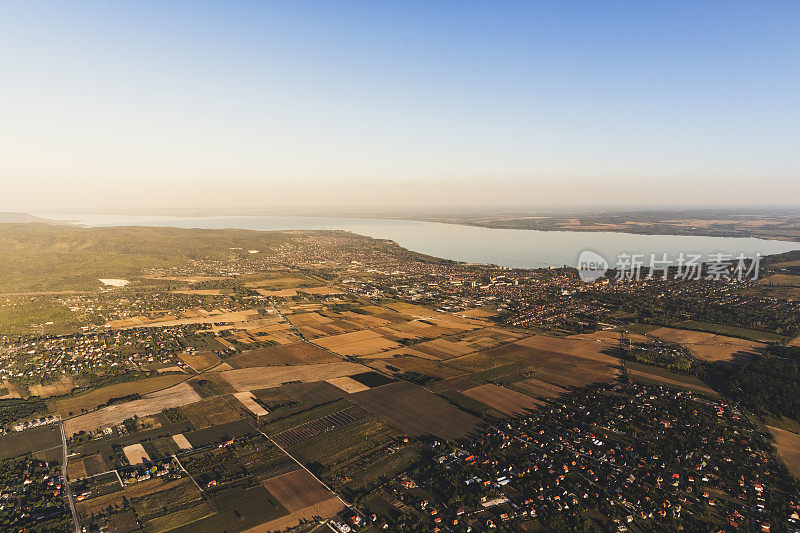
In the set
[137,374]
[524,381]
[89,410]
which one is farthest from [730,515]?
[137,374]

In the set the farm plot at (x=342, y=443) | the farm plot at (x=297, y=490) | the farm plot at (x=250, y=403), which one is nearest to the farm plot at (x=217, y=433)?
the farm plot at (x=250, y=403)

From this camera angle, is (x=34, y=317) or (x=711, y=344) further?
(x=34, y=317)

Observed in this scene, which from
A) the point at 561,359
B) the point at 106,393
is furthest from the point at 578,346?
the point at 106,393

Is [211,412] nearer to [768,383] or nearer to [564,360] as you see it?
[564,360]

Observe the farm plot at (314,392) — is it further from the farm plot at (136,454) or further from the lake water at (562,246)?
the lake water at (562,246)

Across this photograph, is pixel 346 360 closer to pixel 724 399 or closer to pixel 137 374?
pixel 137 374

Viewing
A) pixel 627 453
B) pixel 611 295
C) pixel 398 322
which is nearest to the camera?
pixel 627 453

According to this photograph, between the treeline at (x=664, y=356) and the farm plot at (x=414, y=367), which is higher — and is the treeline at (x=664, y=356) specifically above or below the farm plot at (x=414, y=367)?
above
